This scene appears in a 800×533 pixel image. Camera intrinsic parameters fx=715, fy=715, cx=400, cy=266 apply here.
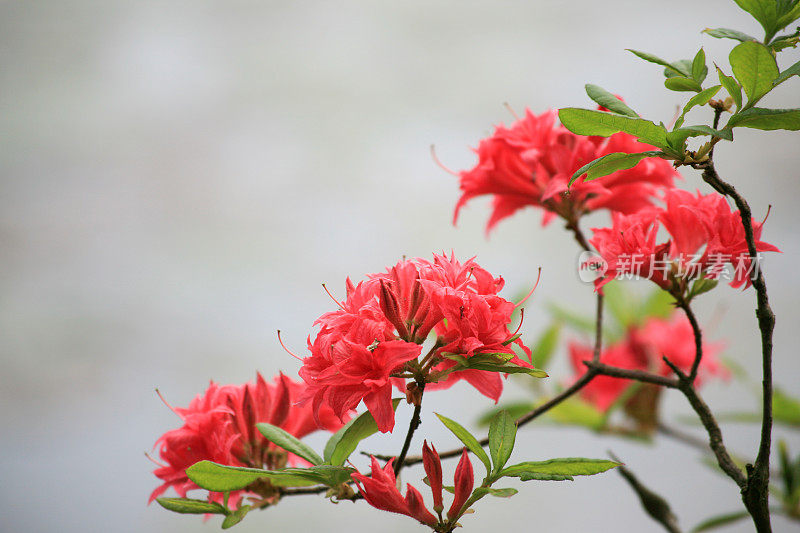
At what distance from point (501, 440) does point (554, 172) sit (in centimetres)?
31

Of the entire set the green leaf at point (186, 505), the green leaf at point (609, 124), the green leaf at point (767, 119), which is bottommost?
the green leaf at point (186, 505)

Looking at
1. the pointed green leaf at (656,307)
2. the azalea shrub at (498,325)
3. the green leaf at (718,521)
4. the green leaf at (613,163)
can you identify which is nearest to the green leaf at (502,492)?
the azalea shrub at (498,325)

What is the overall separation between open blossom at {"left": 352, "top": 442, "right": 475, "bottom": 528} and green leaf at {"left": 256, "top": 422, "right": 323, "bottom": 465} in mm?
66

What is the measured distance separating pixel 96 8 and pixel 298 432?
1.83 m

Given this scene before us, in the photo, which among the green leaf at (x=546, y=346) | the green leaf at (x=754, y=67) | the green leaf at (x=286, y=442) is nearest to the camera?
the green leaf at (x=754, y=67)

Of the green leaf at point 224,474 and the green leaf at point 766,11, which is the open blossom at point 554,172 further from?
the green leaf at point 224,474

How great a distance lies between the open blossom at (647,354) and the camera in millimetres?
1224

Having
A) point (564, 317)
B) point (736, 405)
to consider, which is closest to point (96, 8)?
point (564, 317)

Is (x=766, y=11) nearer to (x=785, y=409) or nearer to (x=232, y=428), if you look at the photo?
(x=232, y=428)

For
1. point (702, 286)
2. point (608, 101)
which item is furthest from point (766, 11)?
point (702, 286)

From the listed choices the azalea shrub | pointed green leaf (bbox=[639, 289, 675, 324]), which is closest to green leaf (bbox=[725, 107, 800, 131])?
the azalea shrub

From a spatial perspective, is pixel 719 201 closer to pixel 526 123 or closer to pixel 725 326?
pixel 526 123

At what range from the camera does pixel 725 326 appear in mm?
2252

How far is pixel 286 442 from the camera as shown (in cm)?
59
